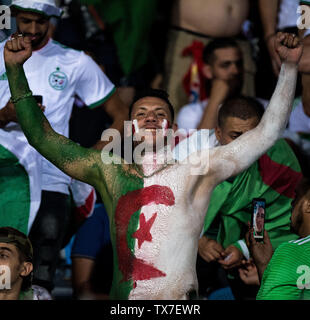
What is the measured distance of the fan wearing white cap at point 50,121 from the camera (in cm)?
391

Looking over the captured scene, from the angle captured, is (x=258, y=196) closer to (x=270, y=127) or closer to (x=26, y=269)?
(x=270, y=127)

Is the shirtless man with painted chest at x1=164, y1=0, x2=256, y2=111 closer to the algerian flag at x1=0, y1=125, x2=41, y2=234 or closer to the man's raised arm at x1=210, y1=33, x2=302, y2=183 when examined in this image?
the algerian flag at x1=0, y1=125, x2=41, y2=234

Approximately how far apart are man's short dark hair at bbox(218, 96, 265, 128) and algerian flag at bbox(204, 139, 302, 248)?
1.00ft

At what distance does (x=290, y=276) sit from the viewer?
3.07 metres

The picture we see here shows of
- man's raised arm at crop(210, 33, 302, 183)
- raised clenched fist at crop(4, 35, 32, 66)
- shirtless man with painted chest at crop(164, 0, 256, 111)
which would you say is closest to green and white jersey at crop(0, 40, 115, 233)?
raised clenched fist at crop(4, 35, 32, 66)

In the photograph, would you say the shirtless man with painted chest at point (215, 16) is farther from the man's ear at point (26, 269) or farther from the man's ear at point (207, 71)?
the man's ear at point (26, 269)

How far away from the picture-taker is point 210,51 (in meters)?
5.34

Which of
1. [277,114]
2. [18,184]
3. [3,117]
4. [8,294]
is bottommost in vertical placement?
[8,294]

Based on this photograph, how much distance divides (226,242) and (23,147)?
1.30 meters

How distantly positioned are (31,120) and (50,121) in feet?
2.73

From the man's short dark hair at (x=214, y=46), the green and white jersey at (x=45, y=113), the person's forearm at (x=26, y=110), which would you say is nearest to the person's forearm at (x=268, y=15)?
the man's short dark hair at (x=214, y=46)

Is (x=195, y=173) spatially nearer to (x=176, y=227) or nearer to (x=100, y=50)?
(x=176, y=227)
